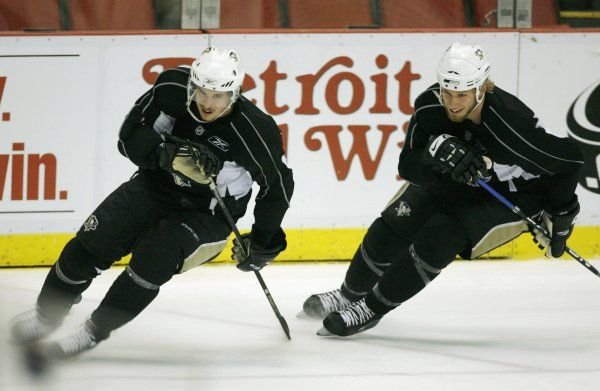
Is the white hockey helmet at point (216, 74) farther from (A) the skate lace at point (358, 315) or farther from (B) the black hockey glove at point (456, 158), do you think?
(A) the skate lace at point (358, 315)

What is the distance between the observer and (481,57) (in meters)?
3.36

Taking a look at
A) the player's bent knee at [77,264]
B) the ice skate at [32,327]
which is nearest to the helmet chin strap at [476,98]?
the player's bent knee at [77,264]

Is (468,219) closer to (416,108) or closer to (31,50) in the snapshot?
(416,108)

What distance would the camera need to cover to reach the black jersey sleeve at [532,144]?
338cm

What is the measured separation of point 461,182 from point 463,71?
1.31 feet

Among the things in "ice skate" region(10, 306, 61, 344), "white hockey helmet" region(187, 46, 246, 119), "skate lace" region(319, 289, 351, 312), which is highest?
"white hockey helmet" region(187, 46, 246, 119)

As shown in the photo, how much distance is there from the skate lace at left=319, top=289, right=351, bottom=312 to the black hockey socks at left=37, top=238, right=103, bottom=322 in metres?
0.94

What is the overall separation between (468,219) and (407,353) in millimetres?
488

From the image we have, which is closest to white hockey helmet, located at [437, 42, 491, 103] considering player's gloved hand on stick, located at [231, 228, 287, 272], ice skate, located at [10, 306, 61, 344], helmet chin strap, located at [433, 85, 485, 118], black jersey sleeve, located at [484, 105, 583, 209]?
helmet chin strap, located at [433, 85, 485, 118]

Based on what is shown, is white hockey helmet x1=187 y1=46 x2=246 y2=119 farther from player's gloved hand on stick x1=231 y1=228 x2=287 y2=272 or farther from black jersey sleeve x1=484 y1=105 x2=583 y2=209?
black jersey sleeve x1=484 y1=105 x2=583 y2=209

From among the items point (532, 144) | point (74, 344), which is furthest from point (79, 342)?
point (532, 144)

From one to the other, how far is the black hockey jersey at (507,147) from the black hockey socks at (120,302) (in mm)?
992

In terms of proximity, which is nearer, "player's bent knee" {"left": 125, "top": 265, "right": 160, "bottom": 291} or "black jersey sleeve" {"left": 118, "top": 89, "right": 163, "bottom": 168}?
"player's bent knee" {"left": 125, "top": 265, "right": 160, "bottom": 291}

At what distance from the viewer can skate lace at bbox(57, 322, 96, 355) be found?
3.13 meters
